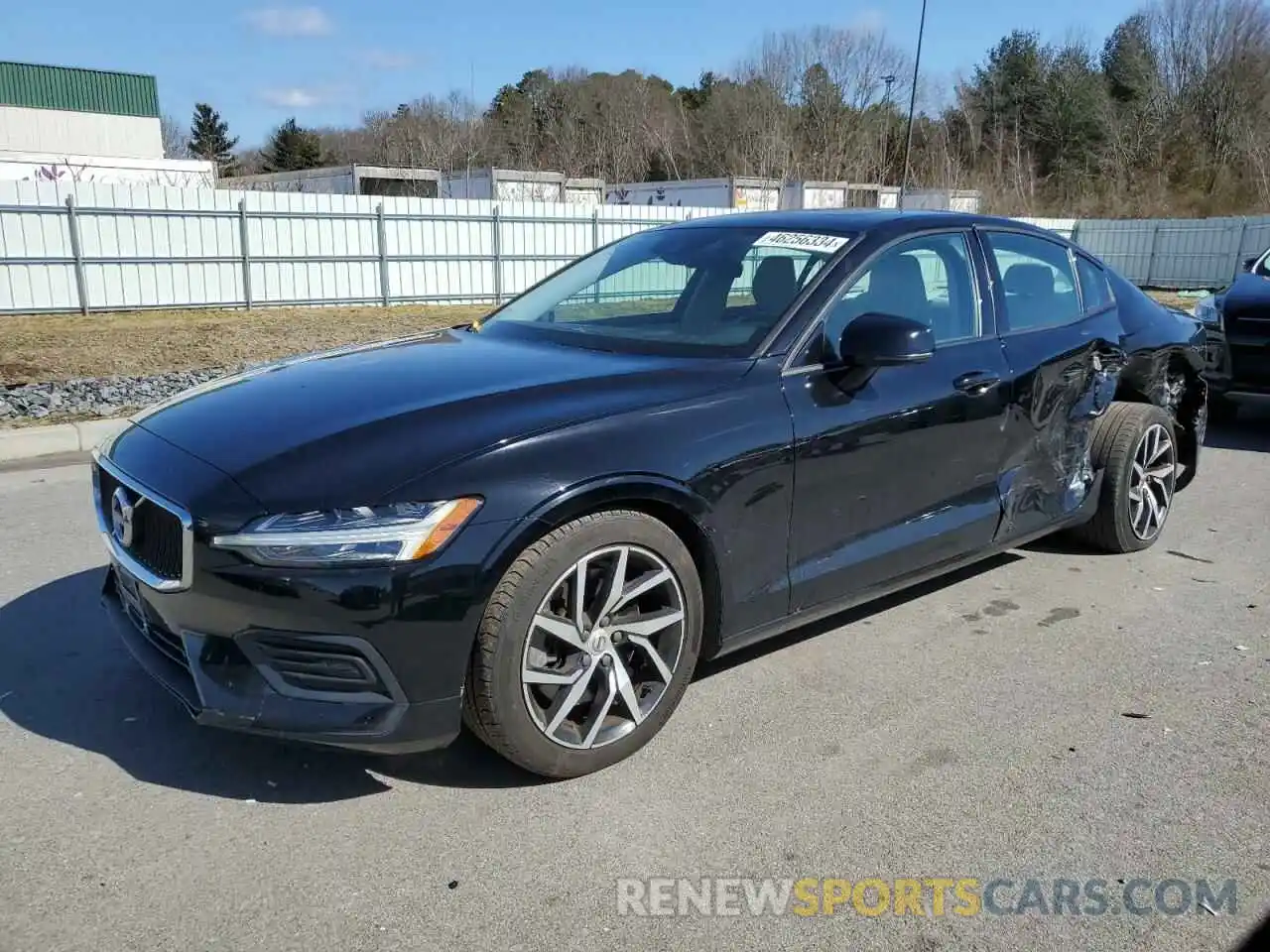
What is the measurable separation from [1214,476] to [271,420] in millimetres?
6519

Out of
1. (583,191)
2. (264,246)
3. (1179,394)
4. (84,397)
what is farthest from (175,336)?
(583,191)

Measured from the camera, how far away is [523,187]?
35.1m

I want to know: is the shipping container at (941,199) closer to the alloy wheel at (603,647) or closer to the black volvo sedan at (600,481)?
the black volvo sedan at (600,481)

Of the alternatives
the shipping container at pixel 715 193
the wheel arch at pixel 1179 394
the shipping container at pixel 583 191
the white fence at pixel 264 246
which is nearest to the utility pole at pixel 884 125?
the shipping container at pixel 715 193

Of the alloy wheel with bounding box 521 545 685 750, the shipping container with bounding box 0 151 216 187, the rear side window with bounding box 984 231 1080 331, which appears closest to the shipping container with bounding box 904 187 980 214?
the shipping container with bounding box 0 151 216 187

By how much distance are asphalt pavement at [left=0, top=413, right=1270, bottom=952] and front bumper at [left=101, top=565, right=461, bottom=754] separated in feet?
1.00

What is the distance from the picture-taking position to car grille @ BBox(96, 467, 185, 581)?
270 cm

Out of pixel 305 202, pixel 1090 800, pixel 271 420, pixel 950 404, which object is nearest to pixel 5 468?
pixel 271 420

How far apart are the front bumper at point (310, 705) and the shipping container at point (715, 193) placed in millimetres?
32345

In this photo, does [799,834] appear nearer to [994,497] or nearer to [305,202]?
[994,497]

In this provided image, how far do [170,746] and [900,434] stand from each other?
2.61 m

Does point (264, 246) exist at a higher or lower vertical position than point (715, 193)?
lower

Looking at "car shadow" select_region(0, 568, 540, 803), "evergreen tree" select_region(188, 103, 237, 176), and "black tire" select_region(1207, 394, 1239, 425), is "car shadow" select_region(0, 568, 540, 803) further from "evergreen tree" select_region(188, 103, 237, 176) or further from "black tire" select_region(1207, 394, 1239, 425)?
"evergreen tree" select_region(188, 103, 237, 176)

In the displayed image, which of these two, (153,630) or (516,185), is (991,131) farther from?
(153,630)
